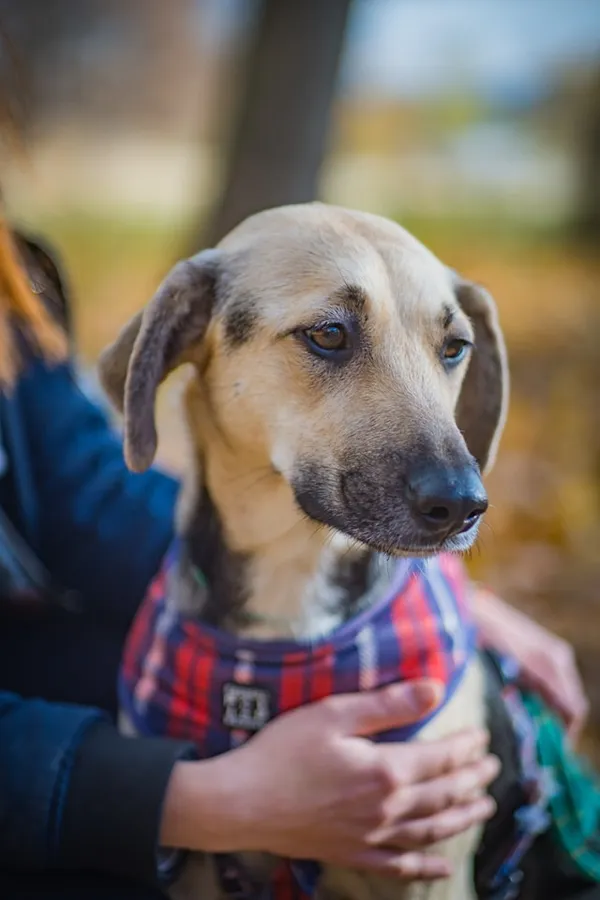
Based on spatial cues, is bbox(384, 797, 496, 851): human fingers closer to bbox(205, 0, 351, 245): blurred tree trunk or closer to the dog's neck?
the dog's neck

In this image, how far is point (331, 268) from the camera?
1.38 metres

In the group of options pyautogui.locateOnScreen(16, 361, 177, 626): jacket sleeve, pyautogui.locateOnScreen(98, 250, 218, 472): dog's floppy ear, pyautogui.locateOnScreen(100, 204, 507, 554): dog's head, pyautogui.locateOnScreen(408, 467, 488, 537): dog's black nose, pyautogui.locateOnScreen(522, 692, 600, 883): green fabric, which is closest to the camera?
pyautogui.locateOnScreen(408, 467, 488, 537): dog's black nose

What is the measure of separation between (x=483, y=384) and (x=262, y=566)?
0.53 m

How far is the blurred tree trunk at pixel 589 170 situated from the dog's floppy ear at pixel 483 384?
229 centimetres

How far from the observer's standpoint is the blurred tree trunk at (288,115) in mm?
2678

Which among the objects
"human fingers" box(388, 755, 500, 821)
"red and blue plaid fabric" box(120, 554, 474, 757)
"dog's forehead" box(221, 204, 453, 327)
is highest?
"dog's forehead" box(221, 204, 453, 327)

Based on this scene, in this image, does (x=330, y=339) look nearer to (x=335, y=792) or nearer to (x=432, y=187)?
(x=335, y=792)

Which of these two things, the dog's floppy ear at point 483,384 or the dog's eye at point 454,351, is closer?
the dog's eye at point 454,351

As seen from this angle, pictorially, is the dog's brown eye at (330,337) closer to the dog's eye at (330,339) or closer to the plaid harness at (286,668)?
the dog's eye at (330,339)

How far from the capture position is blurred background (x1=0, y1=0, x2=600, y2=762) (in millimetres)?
2707

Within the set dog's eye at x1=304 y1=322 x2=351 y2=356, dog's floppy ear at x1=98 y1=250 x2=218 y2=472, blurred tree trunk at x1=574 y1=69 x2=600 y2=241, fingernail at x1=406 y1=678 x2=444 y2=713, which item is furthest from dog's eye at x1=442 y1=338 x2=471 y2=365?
blurred tree trunk at x1=574 y1=69 x2=600 y2=241

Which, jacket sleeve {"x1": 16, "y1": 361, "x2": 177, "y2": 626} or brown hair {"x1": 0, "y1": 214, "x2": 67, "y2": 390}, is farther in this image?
jacket sleeve {"x1": 16, "y1": 361, "x2": 177, "y2": 626}

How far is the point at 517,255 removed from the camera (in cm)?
322

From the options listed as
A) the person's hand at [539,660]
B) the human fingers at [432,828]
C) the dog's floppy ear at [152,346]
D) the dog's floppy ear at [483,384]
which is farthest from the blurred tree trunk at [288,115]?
the human fingers at [432,828]
